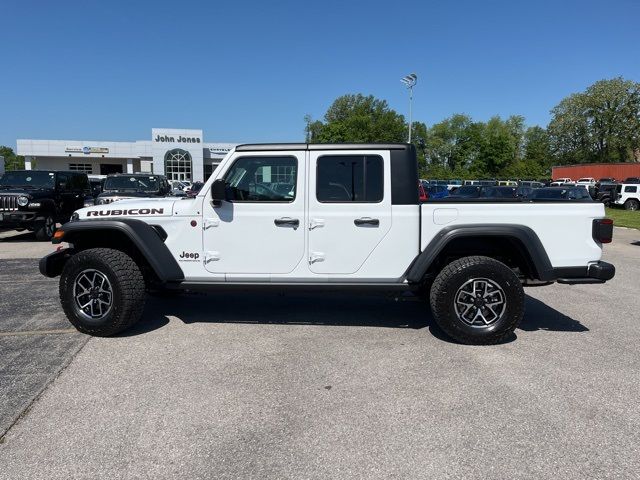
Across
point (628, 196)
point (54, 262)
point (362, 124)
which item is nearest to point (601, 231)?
point (54, 262)

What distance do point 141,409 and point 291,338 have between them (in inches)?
69.5

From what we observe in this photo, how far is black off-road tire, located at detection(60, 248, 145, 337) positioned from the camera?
15.3 ft

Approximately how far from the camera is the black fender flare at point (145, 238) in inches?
183

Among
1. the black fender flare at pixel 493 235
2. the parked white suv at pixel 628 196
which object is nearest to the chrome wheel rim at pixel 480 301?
the black fender flare at pixel 493 235

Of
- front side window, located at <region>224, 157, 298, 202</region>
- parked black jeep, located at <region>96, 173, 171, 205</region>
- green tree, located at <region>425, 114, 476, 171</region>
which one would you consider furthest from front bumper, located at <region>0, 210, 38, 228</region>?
green tree, located at <region>425, 114, 476, 171</region>

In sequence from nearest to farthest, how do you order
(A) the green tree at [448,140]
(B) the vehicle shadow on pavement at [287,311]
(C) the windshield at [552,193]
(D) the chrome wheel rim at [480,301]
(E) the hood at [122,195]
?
(D) the chrome wheel rim at [480,301], (B) the vehicle shadow on pavement at [287,311], (E) the hood at [122,195], (C) the windshield at [552,193], (A) the green tree at [448,140]

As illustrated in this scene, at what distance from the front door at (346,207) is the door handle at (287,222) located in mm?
131

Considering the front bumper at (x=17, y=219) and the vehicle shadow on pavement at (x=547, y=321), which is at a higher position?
the front bumper at (x=17, y=219)

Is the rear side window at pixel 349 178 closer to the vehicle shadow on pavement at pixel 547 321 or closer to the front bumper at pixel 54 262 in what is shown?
the vehicle shadow on pavement at pixel 547 321

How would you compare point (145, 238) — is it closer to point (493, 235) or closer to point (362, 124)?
point (493, 235)

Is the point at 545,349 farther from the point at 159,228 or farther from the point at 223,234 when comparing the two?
the point at 159,228

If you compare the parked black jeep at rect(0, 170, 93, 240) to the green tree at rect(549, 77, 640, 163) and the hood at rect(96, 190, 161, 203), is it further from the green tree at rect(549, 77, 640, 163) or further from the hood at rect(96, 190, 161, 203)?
the green tree at rect(549, 77, 640, 163)

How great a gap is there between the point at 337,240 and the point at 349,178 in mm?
630

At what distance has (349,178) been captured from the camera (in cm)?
469
